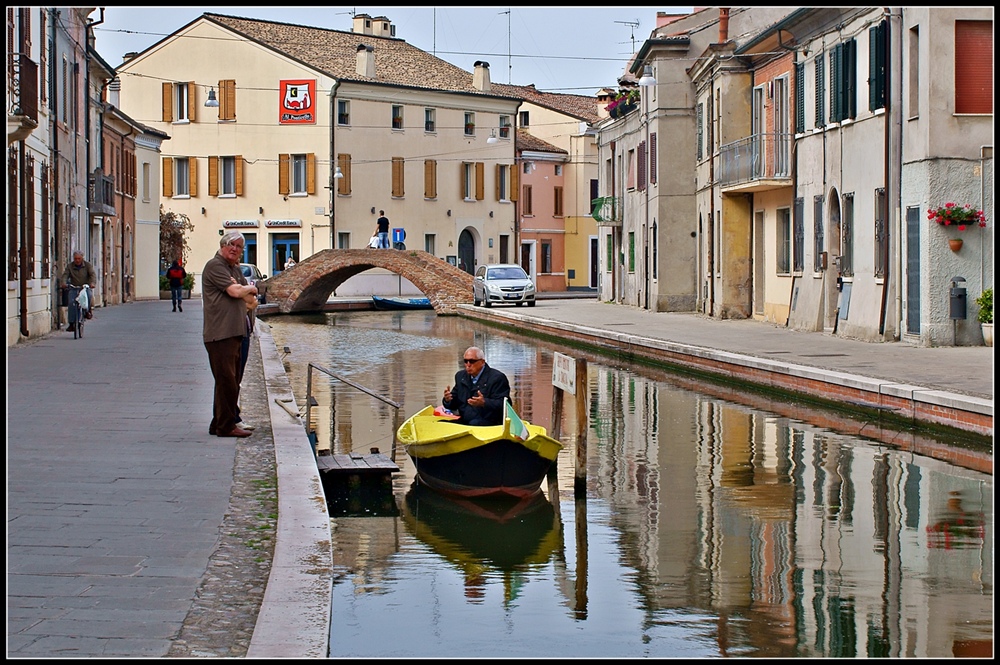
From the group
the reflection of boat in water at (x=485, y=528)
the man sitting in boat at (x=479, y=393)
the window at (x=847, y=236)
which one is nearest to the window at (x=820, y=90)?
the window at (x=847, y=236)

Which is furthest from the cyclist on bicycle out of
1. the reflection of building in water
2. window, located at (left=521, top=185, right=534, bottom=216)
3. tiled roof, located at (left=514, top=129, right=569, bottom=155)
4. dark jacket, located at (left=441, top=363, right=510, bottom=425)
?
window, located at (left=521, top=185, right=534, bottom=216)

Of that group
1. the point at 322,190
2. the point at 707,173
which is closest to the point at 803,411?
the point at 707,173

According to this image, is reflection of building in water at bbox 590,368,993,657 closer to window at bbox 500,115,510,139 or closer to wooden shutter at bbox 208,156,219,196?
wooden shutter at bbox 208,156,219,196

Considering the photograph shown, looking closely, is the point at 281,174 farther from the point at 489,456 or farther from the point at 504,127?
the point at 489,456

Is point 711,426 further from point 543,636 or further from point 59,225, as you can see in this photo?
point 59,225

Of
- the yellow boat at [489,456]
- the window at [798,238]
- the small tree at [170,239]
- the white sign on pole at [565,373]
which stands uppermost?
the small tree at [170,239]

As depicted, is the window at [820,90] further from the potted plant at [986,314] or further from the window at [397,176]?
the window at [397,176]

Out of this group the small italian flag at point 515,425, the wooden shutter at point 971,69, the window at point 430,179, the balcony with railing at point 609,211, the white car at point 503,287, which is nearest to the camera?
the small italian flag at point 515,425

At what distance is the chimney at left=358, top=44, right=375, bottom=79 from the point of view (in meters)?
62.1

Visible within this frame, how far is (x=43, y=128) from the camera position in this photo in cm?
2758

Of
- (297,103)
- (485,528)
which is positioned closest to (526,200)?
(297,103)

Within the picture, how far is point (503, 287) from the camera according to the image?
47.7 m

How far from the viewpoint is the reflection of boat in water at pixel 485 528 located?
1015cm

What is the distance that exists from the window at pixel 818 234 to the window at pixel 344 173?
34.1 m
